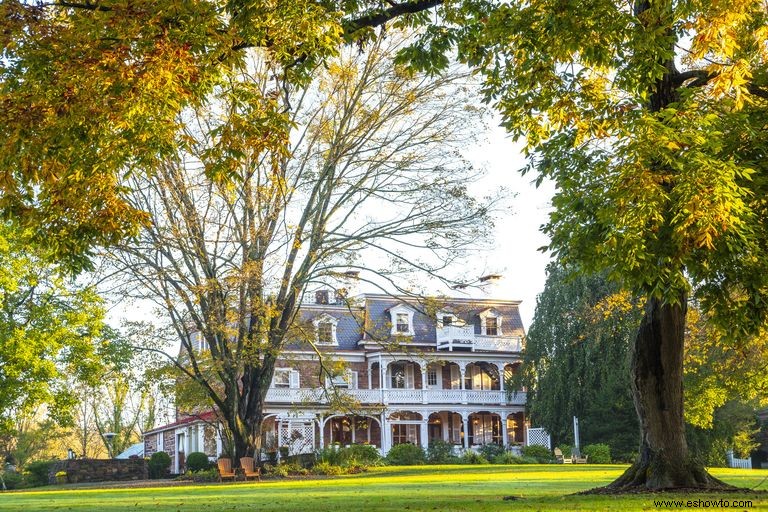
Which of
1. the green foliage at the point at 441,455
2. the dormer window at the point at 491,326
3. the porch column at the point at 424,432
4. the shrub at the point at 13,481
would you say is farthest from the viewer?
the dormer window at the point at 491,326

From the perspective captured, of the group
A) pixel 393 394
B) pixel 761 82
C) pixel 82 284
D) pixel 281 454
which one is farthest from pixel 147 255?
pixel 393 394

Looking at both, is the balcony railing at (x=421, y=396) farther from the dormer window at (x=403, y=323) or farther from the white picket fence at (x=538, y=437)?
the white picket fence at (x=538, y=437)

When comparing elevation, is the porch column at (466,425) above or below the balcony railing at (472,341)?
below

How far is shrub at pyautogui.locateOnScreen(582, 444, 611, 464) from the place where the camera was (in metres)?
42.8

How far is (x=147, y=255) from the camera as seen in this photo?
28.4m

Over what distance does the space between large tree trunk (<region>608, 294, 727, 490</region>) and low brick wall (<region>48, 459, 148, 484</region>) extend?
105 ft

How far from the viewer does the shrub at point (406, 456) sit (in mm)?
42156

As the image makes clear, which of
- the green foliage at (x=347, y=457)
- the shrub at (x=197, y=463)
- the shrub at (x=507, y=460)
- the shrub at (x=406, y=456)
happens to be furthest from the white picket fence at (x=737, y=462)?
the shrub at (x=197, y=463)

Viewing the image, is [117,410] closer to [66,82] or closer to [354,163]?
[354,163]

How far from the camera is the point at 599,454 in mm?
43031

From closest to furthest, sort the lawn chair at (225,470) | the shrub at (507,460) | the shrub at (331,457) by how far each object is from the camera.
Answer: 1. the lawn chair at (225,470)
2. the shrub at (331,457)
3. the shrub at (507,460)

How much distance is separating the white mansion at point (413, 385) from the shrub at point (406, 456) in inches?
362

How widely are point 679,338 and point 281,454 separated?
27.8m

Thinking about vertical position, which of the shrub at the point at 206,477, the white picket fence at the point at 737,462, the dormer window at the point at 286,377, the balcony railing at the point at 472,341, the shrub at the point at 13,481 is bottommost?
the white picket fence at the point at 737,462
